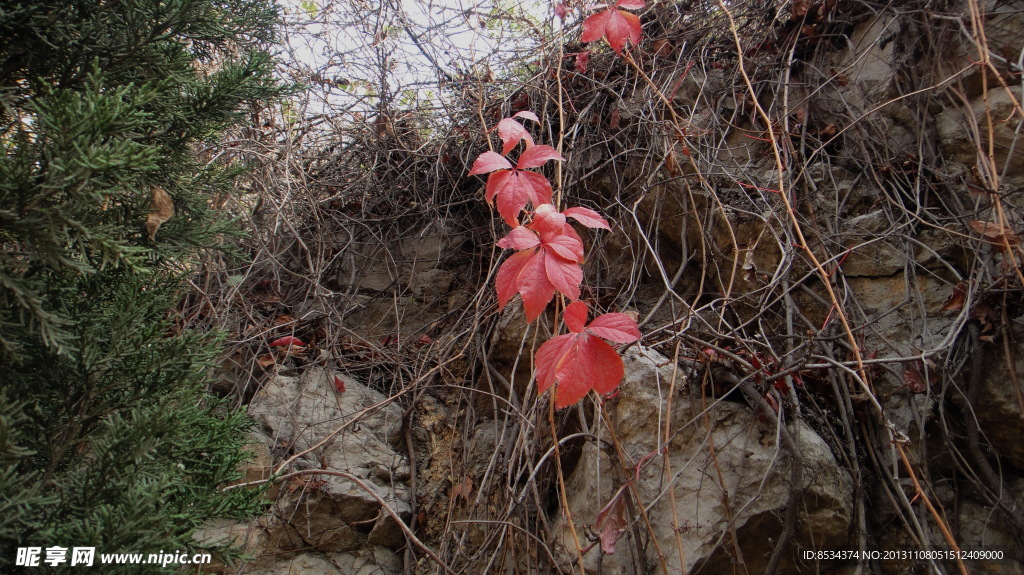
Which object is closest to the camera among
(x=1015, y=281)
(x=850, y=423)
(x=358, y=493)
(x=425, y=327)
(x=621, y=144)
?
(x=1015, y=281)

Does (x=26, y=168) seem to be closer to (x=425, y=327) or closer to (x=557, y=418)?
(x=557, y=418)

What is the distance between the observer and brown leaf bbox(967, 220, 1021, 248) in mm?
1268

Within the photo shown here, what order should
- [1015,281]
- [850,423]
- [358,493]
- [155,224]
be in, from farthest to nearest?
[358,493]
[850,423]
[1015,281]
[155,224]

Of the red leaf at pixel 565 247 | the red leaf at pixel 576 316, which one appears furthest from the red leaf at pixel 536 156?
the red leaf at pixel 576 316

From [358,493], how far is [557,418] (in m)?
0.74

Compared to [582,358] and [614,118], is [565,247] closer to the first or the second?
[582,358]

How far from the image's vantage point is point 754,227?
1807 millimetres

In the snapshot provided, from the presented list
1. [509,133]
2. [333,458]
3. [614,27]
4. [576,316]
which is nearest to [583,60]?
[614,27]

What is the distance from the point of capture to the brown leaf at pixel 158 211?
0.96m

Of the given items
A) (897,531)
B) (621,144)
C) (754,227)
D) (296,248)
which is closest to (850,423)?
(897,531)

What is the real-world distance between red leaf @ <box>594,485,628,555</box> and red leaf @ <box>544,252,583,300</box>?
1.73 ft

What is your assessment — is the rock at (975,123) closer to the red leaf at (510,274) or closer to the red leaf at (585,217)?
the red leaf at (585,217)

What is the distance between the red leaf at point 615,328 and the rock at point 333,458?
105 cm

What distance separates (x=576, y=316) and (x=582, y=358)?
0.08 metres
